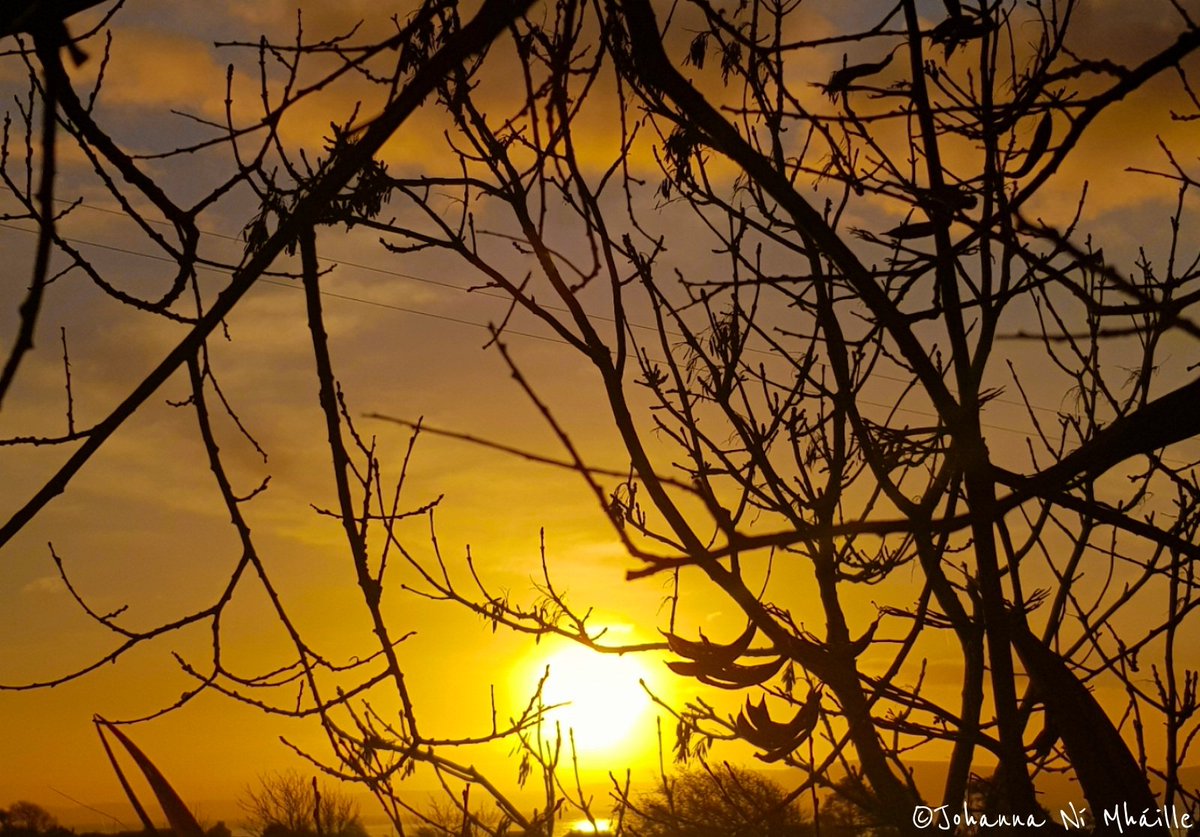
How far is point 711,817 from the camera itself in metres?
3.71

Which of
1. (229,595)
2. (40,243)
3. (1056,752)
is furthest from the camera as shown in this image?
(1056,752)

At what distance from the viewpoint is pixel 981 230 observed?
5.28 ft

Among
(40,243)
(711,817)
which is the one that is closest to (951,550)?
(711,817)

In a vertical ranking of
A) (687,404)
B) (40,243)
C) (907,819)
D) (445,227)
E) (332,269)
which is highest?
(445,227)

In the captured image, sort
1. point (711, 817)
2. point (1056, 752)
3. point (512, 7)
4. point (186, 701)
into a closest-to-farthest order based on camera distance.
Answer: point (512, 7), point (186, 701), point (1056, 752), point (711, 817)

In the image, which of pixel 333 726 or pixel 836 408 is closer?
pixel 333 726

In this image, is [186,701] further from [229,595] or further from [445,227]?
[445,227]

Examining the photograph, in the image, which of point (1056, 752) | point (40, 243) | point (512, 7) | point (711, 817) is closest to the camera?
point (40, 243)

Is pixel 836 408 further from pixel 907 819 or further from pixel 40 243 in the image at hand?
pixel 40 243

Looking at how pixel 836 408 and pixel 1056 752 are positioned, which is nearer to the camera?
pixel 836 408

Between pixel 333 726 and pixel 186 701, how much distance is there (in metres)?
0.38

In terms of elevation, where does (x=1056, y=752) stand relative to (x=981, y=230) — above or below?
below

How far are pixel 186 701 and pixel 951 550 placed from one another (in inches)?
81.7

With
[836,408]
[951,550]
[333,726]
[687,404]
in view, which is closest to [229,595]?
[333,726]
